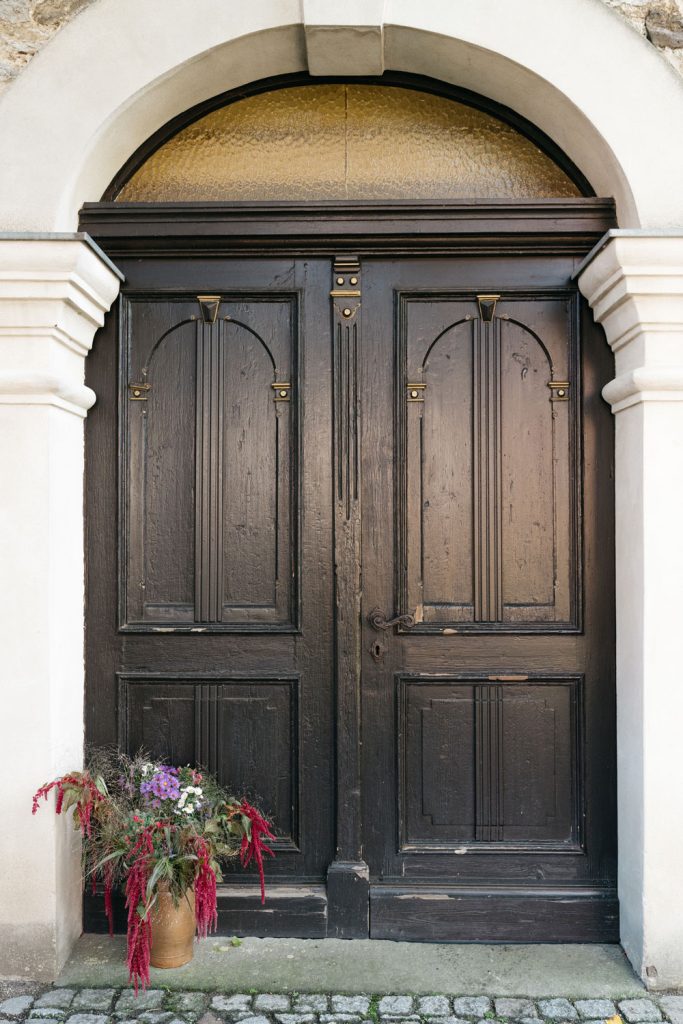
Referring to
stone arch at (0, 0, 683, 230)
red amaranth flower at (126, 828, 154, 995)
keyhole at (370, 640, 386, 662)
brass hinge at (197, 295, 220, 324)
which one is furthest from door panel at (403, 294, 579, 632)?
red amaranth flower at (126, 828, 154, 995)

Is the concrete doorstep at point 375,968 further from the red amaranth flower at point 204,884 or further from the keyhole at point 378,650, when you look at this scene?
the keyhole at point 378,650

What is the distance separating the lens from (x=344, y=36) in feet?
10.3

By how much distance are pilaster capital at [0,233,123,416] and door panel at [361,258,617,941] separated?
1128 mm

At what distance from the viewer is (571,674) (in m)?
3.37

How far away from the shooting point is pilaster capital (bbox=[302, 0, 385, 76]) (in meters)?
3.07

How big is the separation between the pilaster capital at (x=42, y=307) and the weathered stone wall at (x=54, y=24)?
0.72 m

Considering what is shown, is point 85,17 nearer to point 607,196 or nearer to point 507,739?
point 607,196

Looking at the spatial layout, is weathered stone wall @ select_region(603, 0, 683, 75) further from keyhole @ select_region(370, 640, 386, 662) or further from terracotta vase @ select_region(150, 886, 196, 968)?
terracotta vase @ select_region(150, 886, 196, 968)

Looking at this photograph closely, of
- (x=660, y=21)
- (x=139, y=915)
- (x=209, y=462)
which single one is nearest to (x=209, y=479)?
(x=209, y=462)

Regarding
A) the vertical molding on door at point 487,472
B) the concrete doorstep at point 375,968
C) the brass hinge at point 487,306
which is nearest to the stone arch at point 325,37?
the brass hinge at point 487,306

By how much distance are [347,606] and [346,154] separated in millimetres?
1874

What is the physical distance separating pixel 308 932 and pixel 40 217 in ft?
9.69

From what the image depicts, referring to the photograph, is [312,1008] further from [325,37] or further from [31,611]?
[325,37]

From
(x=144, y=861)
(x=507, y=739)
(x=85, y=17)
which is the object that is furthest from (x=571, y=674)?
(x=85, y=17)
